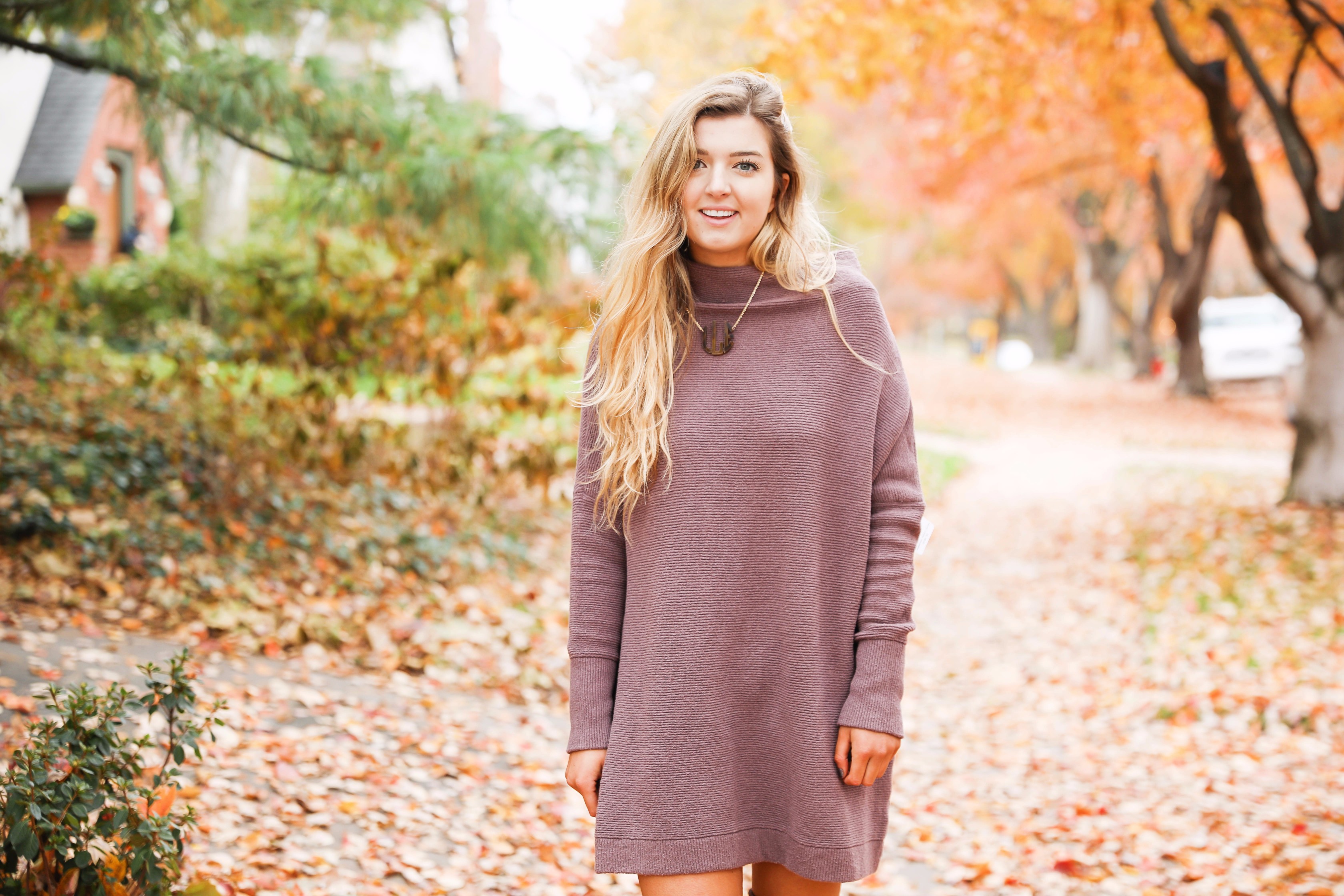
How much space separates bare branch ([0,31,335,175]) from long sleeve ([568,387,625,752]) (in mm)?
3956

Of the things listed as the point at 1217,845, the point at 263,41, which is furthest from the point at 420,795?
the point at 263,41

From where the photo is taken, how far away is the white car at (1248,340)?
856 inches

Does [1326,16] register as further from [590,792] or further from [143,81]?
[590,792]

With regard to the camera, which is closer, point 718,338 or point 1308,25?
point 718,338

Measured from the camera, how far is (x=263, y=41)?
11117 mm

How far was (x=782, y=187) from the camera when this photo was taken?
2.33 meters

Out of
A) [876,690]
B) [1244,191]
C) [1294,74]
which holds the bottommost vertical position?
[876,690]

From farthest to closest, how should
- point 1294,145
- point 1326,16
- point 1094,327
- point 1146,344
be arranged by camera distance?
1. point 1094,327
2. point 1146,344
3. point 1294,145
4. point 1326,16

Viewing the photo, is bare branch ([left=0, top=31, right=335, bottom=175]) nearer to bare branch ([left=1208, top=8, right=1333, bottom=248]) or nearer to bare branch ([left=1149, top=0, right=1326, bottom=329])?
bare branch ([left=1149, top=0, right=1326, bottom=329])

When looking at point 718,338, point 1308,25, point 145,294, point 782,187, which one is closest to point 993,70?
point 1308,25

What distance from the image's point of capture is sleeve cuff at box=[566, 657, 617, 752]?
2.19 meters

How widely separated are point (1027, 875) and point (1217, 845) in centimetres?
78

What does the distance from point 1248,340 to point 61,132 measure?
72.7ft

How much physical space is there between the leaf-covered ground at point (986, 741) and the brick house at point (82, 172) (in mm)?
13027
